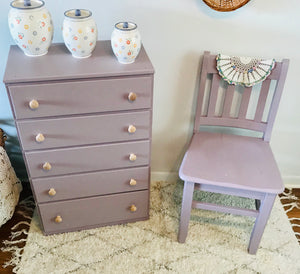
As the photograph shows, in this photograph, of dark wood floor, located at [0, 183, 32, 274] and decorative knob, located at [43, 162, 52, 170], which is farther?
dark wood floor, located at [0, 183, 32, 274]

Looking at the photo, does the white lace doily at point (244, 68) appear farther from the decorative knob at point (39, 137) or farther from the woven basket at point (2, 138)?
the woven basket at point (2, 138)

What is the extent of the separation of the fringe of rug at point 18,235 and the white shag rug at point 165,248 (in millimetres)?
28

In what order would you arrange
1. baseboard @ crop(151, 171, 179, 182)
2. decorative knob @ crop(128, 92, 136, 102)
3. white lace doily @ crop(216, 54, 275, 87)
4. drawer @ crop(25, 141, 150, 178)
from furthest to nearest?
1. baseboard @ crop(151, 171, 179, 182)
2. white lace doily @ crop(216, 54, 275, 87)
3. drawer @ crop(25, 141, 150, 178)
4. decorative knob @ crop(128, 92, 136, 102)

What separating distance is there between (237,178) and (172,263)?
1.75 feet

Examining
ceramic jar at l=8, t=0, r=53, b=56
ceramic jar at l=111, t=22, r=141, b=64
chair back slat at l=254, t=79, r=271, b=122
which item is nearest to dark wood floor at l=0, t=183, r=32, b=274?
ceramic jar at l=8, t=0, r=53, b=56

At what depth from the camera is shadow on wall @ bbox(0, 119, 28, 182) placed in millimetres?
1849

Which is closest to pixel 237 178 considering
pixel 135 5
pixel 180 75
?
pixel 180 75

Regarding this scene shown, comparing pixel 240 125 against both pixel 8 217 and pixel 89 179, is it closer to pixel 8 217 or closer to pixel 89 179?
pixel 89 179

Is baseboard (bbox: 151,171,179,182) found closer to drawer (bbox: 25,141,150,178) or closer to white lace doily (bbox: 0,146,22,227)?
drawer (bbox: 25,141,150,178)

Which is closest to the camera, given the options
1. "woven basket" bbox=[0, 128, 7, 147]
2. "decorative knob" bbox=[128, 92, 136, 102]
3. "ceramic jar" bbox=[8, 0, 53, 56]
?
"ceramic jar" bbox=[8, 0, 53, 56]

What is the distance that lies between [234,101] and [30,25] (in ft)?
3.48

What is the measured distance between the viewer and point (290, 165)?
2.08 metres

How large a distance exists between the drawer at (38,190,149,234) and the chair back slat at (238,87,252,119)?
0.62 meters

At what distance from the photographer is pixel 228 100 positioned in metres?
1.71
